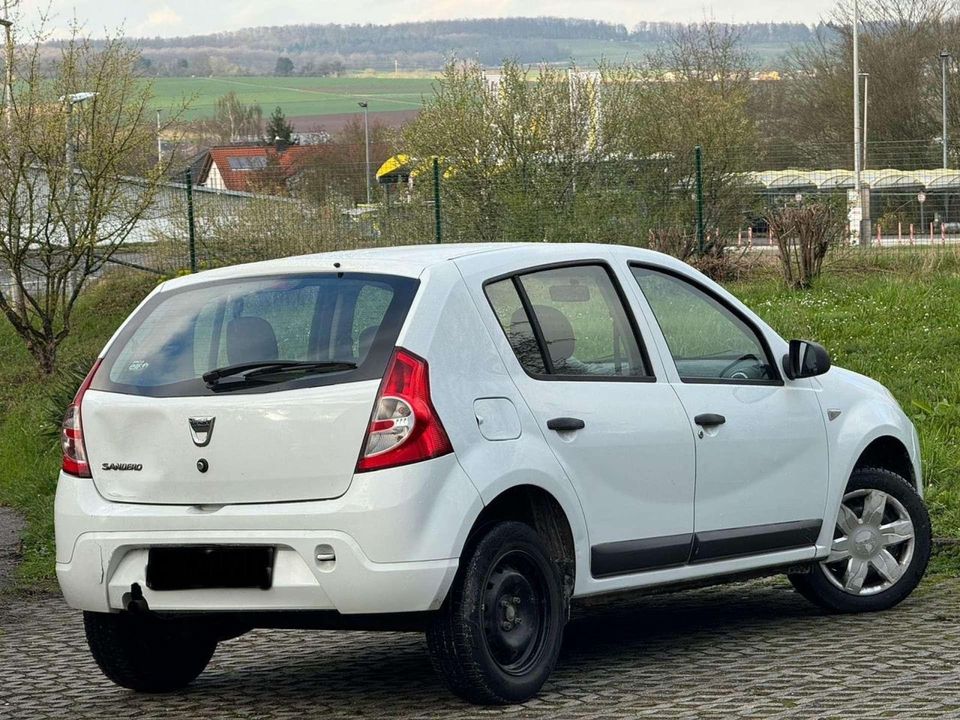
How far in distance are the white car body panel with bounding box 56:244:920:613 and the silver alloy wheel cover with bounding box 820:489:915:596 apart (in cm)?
43

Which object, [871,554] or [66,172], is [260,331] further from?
[66,172]

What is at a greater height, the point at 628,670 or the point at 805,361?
the point at 805,361

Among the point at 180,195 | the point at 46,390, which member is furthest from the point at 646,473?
the point at 180,195

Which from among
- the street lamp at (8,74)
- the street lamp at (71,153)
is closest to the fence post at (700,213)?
the street lamp at (71,153)

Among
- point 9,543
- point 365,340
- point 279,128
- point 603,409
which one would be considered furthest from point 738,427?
point 279,128

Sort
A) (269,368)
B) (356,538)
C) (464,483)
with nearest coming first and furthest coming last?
(356,538) < (464,483) < (269,368)

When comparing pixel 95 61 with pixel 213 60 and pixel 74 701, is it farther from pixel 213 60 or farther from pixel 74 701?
pixel 213 60

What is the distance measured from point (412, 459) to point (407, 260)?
34.5 inches

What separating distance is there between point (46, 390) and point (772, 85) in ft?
160

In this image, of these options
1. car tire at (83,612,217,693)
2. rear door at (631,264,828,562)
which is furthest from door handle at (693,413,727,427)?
car tire at (83,612,217,693)

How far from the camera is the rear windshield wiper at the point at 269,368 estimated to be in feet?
19.1

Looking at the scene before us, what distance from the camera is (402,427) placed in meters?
5.62

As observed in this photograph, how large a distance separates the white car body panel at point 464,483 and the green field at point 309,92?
11747 centimetres

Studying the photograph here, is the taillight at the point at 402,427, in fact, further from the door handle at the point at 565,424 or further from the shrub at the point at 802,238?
the shrub at the point at 802,238
